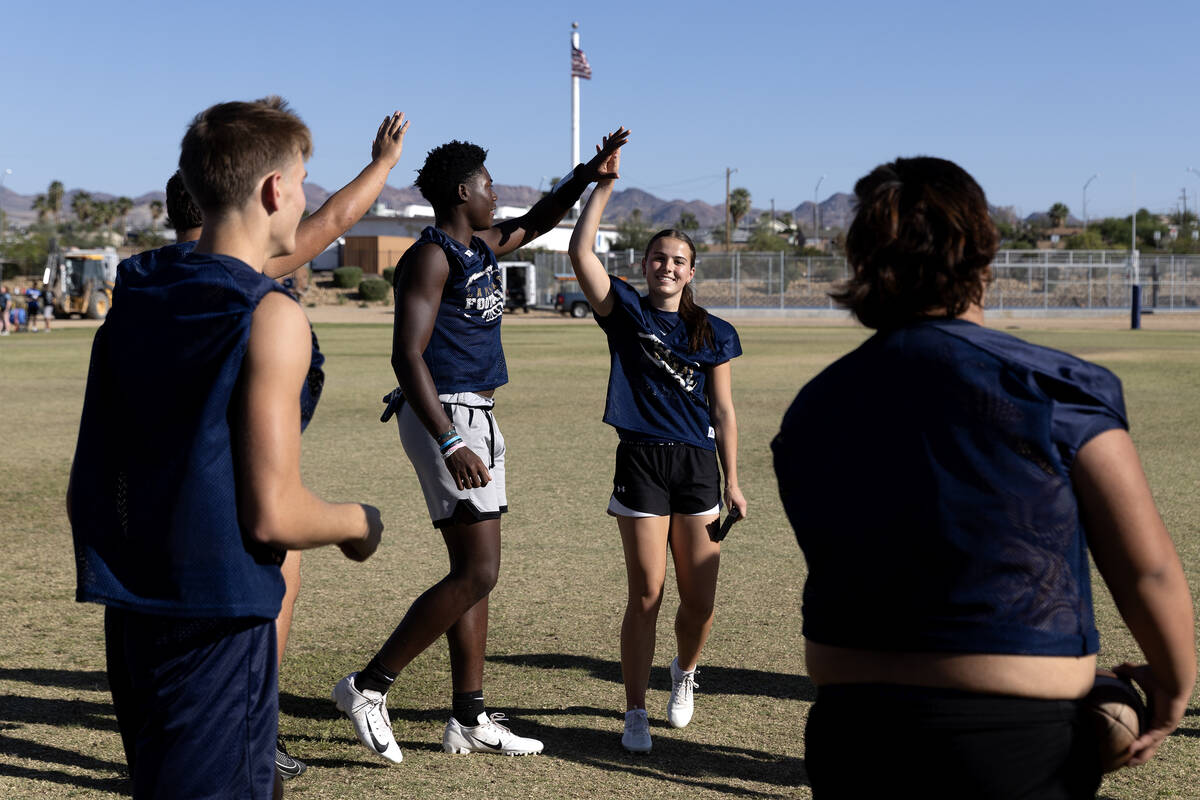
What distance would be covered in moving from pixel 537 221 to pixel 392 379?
16.2 metres

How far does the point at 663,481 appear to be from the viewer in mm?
4730

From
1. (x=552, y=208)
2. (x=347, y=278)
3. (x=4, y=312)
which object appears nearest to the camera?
(x=552, y=208)

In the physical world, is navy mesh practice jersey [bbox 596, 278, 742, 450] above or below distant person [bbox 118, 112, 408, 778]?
below

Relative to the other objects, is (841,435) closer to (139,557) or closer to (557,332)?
(139,557)

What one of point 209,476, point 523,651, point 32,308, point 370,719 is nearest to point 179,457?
point 209,476

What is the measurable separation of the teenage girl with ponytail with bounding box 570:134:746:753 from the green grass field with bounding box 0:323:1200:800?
0.40 m

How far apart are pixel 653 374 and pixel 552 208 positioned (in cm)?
94

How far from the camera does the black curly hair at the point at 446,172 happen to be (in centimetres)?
454

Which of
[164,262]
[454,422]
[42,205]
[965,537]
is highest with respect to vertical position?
[42,205]

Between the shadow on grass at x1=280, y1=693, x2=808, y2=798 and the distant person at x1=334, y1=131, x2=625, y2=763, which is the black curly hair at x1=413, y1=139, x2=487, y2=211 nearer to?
the distant person at x1=334, y1=131, x2=625, y2=763

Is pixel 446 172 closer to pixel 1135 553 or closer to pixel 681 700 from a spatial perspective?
pixel 681 700

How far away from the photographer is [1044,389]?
1865 mm

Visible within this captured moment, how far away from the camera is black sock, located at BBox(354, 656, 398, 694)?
448cm

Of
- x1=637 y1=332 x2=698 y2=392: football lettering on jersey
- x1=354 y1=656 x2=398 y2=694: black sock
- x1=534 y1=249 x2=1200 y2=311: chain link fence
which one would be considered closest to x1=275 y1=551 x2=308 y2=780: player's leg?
x1=354 y1=656 x2=398 y2=694: black sock
